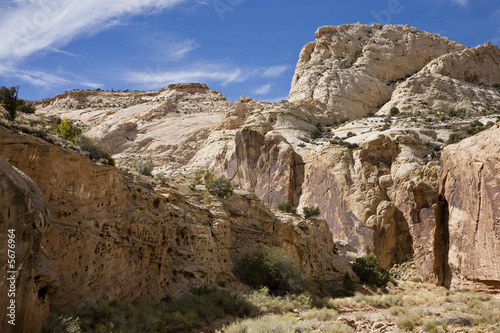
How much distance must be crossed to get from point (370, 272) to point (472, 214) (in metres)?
8.58

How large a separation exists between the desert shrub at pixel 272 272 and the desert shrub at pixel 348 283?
16.1ft

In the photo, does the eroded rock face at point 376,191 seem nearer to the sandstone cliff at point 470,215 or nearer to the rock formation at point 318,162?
the rock formation at point 318,162

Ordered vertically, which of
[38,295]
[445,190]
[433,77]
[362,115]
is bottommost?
[38,295]

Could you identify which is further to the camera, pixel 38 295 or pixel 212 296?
pixel 212 296

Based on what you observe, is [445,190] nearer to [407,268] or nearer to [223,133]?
[407,268]

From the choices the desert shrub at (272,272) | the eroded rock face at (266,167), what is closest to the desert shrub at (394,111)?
the eroded rock face at (266,167)

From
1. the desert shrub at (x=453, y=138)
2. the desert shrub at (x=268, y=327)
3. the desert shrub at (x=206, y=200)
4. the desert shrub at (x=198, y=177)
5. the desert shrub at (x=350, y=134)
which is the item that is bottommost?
the desert shrub at (x=268, y=327)

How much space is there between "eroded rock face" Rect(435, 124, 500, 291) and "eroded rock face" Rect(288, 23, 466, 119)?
32956mm

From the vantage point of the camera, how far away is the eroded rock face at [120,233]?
15164mm

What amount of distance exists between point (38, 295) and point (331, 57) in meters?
75.0

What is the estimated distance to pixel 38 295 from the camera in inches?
377

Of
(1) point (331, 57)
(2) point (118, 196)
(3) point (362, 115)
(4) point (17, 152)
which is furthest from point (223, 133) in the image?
(4) point (17, 152)

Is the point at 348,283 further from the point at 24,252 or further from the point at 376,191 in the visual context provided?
the point at 24,252

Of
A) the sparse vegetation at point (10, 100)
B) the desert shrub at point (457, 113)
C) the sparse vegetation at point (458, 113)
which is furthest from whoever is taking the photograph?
the desert shrub at point (457, 113)
